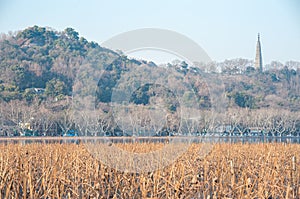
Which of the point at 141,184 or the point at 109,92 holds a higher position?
the point at 109,92

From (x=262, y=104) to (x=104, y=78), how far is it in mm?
17674

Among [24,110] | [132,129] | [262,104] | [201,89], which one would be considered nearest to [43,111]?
[24,110]

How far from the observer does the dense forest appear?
1681 inches

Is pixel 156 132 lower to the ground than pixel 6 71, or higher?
lower

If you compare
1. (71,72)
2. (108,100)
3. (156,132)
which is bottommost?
(156,132)

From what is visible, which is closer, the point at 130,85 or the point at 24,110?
the point at 24,110

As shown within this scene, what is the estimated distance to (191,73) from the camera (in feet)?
179

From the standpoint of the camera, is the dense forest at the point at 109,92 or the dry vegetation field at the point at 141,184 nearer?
the dry vegetation field at the point at 141,184

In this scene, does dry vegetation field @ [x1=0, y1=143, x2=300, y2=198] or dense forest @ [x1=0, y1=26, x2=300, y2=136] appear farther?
dense forest @ [x1=0, y1=26, x2=300, y2=136]

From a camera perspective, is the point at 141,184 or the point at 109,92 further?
the point at 109,92

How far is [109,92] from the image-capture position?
50.2m

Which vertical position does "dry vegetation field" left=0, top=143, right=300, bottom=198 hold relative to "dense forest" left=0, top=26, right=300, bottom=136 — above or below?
below

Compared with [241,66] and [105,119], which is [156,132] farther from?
[241,66]

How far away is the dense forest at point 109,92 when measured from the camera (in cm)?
4269
